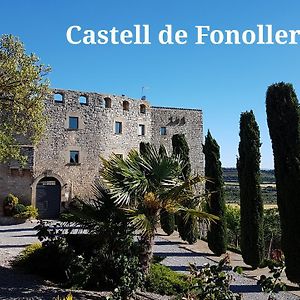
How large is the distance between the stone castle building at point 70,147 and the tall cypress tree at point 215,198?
38.2 ft

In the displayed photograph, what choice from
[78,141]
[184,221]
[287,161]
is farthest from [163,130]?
[287,161]

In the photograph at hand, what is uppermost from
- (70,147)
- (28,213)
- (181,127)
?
(181,127)

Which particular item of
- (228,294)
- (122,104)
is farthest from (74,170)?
(228,294)

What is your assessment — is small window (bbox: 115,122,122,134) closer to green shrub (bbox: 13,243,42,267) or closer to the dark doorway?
the dark doorway

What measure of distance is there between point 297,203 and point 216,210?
5.82 m

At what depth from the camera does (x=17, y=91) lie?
44.1 ft

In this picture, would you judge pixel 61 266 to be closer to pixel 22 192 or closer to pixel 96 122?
pixel 22 192

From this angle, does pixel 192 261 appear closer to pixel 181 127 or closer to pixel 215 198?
pixel 215 198

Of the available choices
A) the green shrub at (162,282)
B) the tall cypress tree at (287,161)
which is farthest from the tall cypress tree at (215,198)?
the green shrub at (162,282)

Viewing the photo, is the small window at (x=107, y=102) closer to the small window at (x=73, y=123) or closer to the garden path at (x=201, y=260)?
the small window at (x=73, y=123)

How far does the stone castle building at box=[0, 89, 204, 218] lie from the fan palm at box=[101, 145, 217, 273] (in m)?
17.2

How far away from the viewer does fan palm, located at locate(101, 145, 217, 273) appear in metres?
8.27

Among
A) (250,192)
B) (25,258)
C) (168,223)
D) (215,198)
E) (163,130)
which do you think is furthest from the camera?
(163,130)

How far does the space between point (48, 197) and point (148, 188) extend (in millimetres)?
18290
